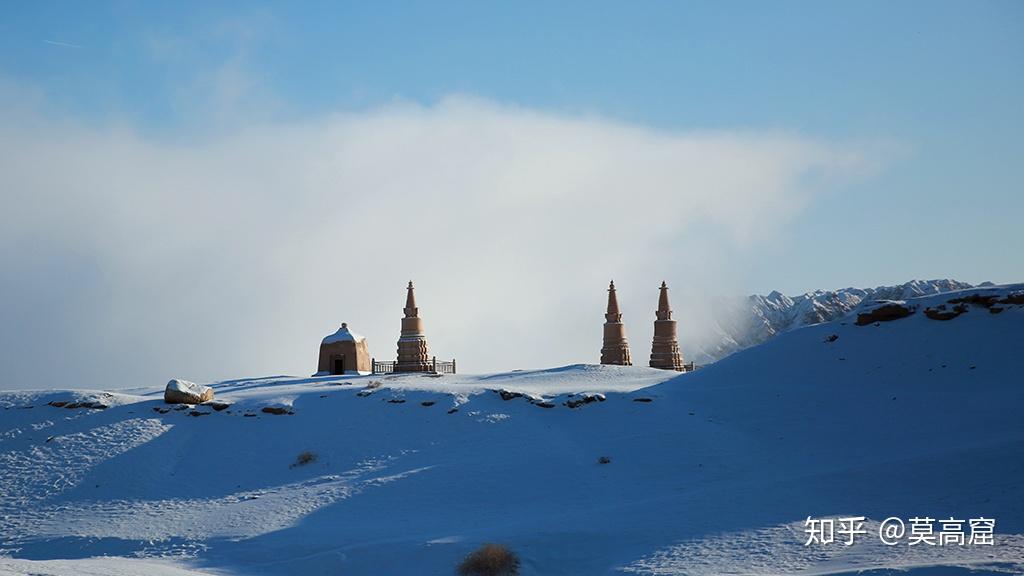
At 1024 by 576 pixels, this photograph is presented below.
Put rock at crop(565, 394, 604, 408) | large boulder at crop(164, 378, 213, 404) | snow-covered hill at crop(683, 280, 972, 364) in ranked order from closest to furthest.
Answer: rock at crop(565, 394, 604, 408) → large boulder at crop(164, 378, 213, 404) → snow-covered hill at crop(683, 280, 972, 364)

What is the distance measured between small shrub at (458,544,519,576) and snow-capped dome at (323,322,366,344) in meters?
29.4

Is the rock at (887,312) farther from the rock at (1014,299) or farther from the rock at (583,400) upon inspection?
the rock at (583,400)

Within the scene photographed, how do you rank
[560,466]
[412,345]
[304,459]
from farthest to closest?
[412,345] → [304,459] → [560,466]

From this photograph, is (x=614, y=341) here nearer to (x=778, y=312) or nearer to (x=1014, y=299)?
(x=1014, y=299)

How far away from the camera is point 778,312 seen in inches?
3494

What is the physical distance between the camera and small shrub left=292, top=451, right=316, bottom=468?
26594 millimetres

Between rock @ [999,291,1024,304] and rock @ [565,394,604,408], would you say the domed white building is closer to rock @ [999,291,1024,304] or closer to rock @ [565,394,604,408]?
rock @ [565,394,604,408]

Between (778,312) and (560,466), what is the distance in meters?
68.6

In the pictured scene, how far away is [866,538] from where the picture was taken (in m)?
16.7

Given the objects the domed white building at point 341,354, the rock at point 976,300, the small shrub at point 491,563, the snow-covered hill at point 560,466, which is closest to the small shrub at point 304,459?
the snow-covered hill at point 560,466

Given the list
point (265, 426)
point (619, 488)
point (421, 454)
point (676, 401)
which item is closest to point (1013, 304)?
point (676, 401)

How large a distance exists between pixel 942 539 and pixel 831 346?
51.9 ft

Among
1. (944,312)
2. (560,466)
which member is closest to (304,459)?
(560,466)

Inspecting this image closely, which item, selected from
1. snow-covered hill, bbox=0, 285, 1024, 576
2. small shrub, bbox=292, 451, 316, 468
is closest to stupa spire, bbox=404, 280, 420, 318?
snow-covered hill, bbox=0, 285, 1024, 576
